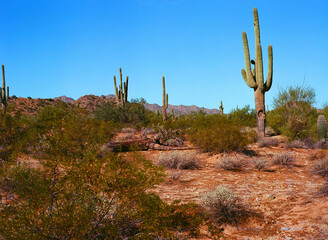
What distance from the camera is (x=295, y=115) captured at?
1922cm

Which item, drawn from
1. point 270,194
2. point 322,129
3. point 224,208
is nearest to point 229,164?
point 270,194

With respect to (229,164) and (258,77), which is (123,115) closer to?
(258,77)

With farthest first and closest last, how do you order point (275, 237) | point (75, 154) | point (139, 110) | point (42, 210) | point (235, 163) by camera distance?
1. point (139, 110)
2. point (235, 163)
3. point (275, 237)
4. point (75, 154)
5. point (42, 210)

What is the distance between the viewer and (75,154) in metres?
3.94

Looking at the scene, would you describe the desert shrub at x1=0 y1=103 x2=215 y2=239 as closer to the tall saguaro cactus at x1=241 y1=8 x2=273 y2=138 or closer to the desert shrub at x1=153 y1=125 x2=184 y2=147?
the desert shrub at x1=153 y1=125 x2=184 y2=147

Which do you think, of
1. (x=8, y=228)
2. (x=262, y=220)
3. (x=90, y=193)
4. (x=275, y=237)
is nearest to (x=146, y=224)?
(x=90, y=193)

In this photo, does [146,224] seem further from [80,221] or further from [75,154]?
[75,154]

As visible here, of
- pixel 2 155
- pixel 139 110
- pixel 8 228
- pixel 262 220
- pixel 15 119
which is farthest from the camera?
pixel 139 110

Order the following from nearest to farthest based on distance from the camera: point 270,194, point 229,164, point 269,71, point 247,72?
point 270,194 → point 229,164 → point 269,71 → point 247,72

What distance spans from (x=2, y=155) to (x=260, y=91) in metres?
14.9

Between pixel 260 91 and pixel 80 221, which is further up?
pixel 260 91

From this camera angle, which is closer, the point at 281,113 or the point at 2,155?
the point at 2,155

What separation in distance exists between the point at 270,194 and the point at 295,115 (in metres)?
14.2

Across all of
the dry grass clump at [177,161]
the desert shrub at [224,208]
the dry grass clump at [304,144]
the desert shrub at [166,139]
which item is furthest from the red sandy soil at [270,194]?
the desert shrub at [166,139]
